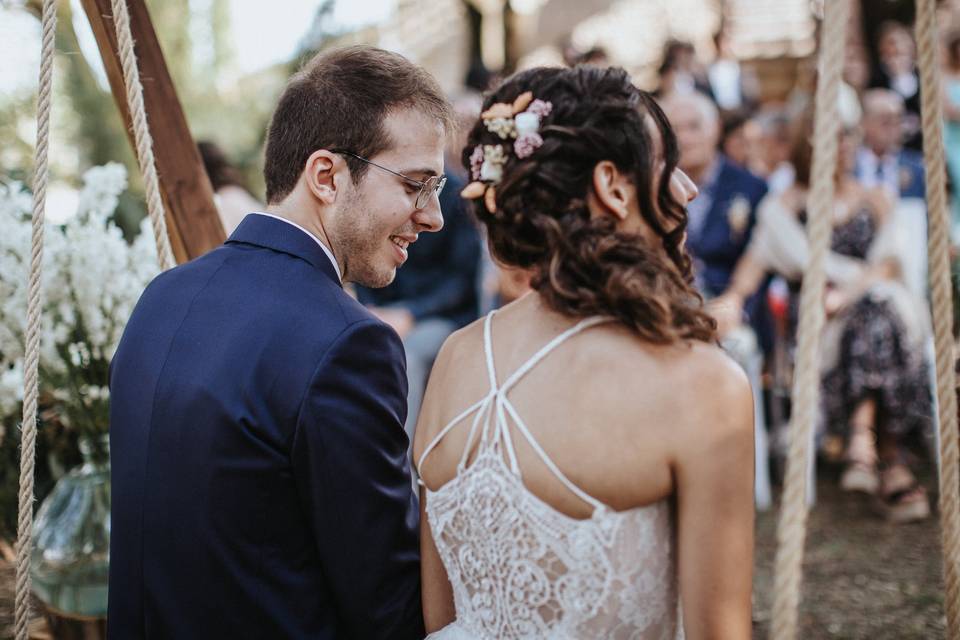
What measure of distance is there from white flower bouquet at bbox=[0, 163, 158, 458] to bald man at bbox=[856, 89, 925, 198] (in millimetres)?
4315

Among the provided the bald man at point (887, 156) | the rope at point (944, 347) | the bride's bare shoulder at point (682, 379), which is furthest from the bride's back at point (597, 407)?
the bald man at point (887, 156)

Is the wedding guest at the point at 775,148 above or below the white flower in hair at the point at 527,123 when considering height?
below

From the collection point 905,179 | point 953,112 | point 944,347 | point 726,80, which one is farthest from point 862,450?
point 726,80

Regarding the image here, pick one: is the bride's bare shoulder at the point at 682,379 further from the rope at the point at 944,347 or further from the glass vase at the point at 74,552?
the glass vase at the point at 74,552

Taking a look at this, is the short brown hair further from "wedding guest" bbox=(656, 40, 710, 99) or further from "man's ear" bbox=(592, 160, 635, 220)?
"wedding guest" bbox=(656, 40, 710, 99)

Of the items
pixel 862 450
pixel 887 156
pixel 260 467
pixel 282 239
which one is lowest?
pixel 862 450

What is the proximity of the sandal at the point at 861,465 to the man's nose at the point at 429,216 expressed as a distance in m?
3.50

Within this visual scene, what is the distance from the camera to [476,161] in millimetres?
1691

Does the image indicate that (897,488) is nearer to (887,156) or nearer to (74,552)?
(887,156)

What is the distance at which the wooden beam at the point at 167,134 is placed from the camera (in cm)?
225

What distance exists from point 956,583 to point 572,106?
1067mm

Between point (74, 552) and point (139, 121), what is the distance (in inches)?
46.5

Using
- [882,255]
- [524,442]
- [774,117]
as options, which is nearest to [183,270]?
[524,442]

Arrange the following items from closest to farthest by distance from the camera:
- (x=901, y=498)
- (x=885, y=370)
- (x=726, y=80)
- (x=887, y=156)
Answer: (x=901, y=498) < (x=885, y=370) < (x=887, y=156) < (x=726, y=80)
